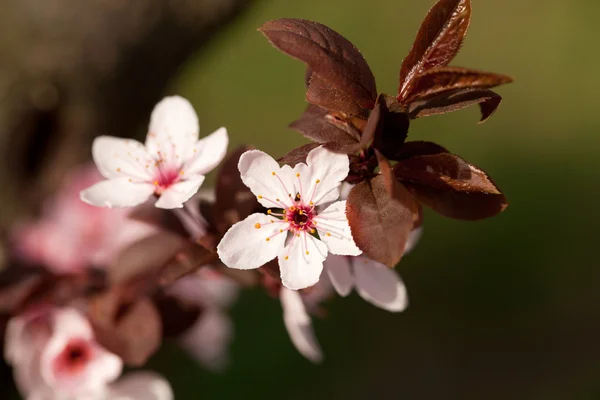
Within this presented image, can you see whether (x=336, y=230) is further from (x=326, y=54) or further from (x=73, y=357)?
(x=73, y=357)

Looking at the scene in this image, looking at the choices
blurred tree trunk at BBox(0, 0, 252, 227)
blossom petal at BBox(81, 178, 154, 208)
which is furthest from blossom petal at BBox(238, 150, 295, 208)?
blurred tree trunk at BBox(0, 0, 252, 227)

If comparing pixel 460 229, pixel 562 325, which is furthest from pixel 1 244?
pixel 562 325

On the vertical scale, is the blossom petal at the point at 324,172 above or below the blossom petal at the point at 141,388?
above

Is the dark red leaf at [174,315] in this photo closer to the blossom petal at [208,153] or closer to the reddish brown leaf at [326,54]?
the blossom petal at [208,153]

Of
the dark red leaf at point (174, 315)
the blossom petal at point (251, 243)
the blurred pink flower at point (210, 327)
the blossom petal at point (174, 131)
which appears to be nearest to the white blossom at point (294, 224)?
the blossom petal at point (251, 243)

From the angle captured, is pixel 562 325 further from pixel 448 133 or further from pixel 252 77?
pixel 252 77

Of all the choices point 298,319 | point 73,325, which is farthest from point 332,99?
point 73,325
